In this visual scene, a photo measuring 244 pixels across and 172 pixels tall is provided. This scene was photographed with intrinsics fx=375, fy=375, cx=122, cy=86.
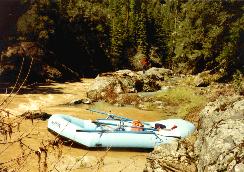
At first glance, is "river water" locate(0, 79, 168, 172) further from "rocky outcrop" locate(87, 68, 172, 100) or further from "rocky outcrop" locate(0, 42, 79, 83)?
"rocky outcrop" locate(0, 42, 79, 83)

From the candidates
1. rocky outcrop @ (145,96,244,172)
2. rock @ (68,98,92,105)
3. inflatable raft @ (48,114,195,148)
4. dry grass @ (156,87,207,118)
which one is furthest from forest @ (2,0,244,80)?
rocky outcrop @ (145,96,244,172)

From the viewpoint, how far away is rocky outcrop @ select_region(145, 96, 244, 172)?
20.4ft

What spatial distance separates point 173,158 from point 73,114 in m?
11.3

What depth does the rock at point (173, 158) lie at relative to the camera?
806 cm

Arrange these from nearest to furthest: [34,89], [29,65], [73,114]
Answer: [73,114] < [34,89] < [29,65]

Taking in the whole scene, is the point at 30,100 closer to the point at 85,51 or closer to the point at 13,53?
the point at 13,53

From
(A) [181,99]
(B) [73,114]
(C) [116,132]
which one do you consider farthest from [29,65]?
(C) [116,132]

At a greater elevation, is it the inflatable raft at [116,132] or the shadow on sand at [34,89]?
the inflatable raft at [116,132]

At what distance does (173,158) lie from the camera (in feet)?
27.6

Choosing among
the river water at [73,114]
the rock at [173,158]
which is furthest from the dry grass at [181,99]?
the rock at [173,158]

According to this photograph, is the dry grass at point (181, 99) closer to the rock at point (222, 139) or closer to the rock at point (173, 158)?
the rock at point (173, 158)

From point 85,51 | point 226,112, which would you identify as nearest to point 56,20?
point 85,51

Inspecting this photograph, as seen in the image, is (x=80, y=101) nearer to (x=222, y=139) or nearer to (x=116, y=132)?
(x=116, y=132)

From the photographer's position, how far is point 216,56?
37531 millimetres
